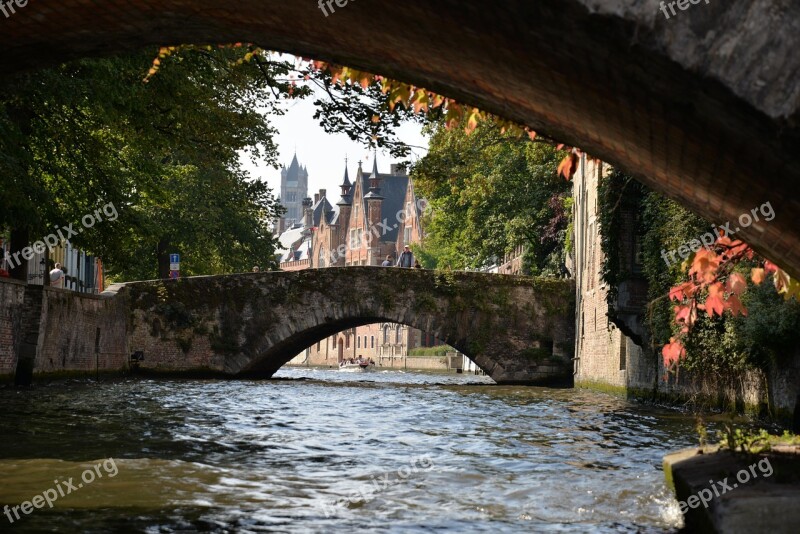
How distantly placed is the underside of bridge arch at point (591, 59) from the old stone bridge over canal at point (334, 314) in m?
22.3

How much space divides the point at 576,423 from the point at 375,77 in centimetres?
950

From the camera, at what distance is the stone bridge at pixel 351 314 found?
27.7 metres

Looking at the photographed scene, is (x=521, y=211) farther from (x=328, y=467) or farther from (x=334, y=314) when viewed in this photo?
(x=328, y=467)

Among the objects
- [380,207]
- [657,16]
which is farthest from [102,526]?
[380,207]

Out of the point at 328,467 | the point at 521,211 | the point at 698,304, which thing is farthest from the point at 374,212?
the point at 328,467

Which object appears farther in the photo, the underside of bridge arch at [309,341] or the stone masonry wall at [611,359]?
the underside of bridge arch at [309,341]

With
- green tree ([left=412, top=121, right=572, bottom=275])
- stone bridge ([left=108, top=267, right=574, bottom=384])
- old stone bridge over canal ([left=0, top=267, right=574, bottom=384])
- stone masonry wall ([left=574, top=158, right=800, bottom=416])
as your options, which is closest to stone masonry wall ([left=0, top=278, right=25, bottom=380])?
old stone bridge over canal ([left=0, top=267, right=574, bottom=384])

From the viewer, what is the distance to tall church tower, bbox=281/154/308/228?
194 m

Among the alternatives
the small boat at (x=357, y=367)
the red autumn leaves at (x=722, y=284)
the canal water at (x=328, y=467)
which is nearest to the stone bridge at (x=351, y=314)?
the canal water at (x=328, y=467)

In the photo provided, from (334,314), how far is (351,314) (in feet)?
1.35

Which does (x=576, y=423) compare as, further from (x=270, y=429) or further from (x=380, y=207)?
(x=380, y=207)

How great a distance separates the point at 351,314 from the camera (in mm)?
28281

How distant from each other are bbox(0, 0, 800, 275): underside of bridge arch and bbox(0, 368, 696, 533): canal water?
249cm

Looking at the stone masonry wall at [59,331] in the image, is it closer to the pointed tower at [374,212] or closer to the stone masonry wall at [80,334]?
the stone masonry wall at [80,334]
